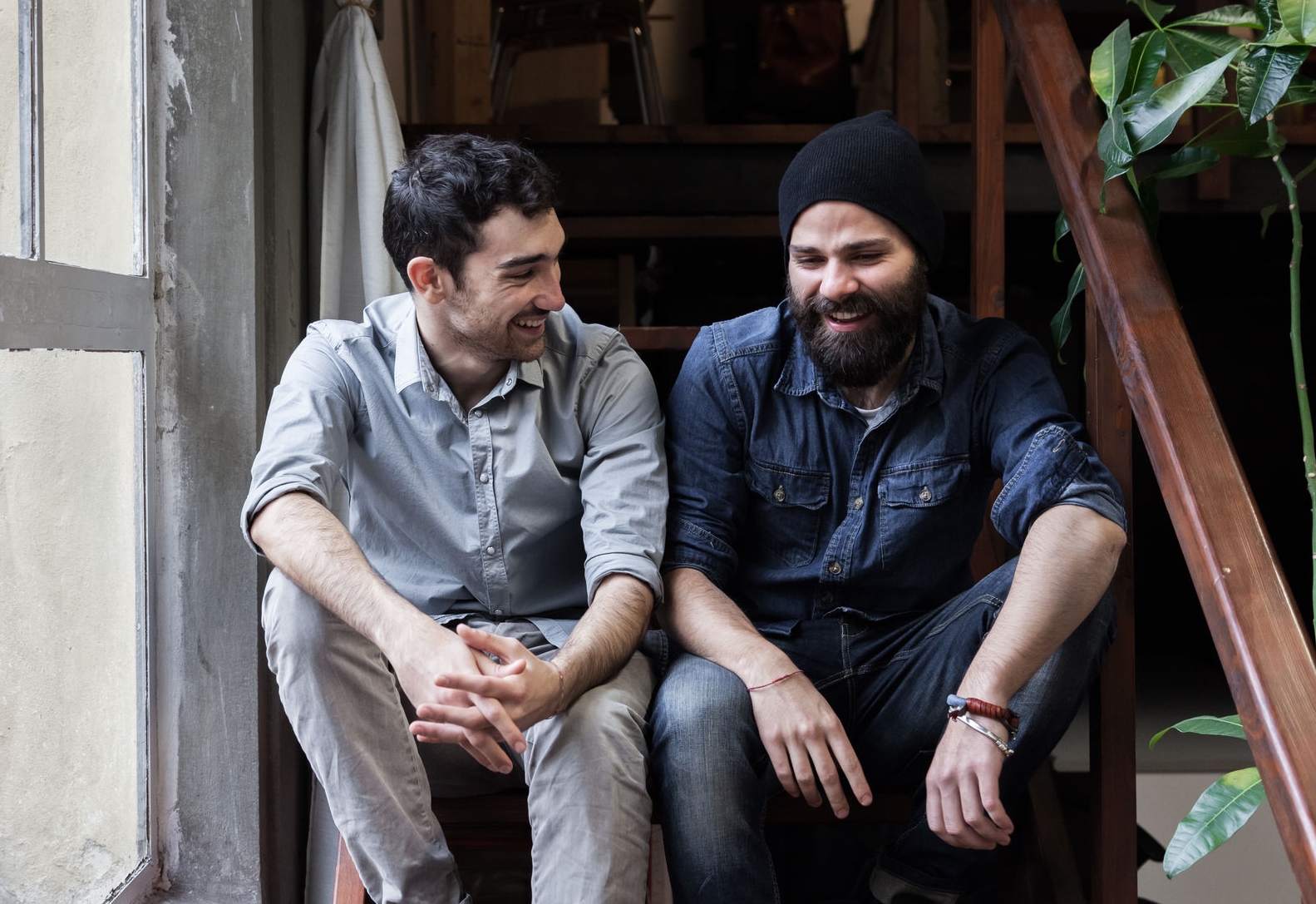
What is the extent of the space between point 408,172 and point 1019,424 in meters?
0.93

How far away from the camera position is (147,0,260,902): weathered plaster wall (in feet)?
6.06

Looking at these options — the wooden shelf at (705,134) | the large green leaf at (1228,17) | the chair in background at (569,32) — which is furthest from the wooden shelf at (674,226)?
the large green leaf at (1228,17)

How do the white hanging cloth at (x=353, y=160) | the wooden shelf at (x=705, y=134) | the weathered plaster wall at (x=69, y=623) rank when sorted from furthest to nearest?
the wooden shelf at (x=705, y=134)
the white hanging cloth at (x=353, y=160)
the weathered plaster wall at (x=69, y=623)

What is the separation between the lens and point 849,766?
1.43 metres

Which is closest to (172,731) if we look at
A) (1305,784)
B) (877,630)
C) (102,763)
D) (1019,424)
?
(102,763)

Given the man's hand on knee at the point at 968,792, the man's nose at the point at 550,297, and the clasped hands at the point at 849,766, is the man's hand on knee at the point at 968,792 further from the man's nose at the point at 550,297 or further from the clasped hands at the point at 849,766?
the man's nose at the point at 550,297

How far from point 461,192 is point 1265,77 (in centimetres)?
101

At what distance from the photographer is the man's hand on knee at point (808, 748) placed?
143 centimetres

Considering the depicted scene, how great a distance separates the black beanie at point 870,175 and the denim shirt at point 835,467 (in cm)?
16

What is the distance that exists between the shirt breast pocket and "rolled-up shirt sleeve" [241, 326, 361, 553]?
0.58 metres

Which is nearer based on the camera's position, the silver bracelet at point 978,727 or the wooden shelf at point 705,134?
the silver bracelet at point 978,727

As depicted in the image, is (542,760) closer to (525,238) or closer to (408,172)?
(525,238)

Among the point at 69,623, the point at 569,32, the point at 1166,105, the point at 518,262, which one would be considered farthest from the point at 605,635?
the point at 569,32

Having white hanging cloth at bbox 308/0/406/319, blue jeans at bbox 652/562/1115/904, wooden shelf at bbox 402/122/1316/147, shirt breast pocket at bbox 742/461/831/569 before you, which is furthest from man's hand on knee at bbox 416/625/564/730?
wooden shelf at bbox 402/122/1316/147
